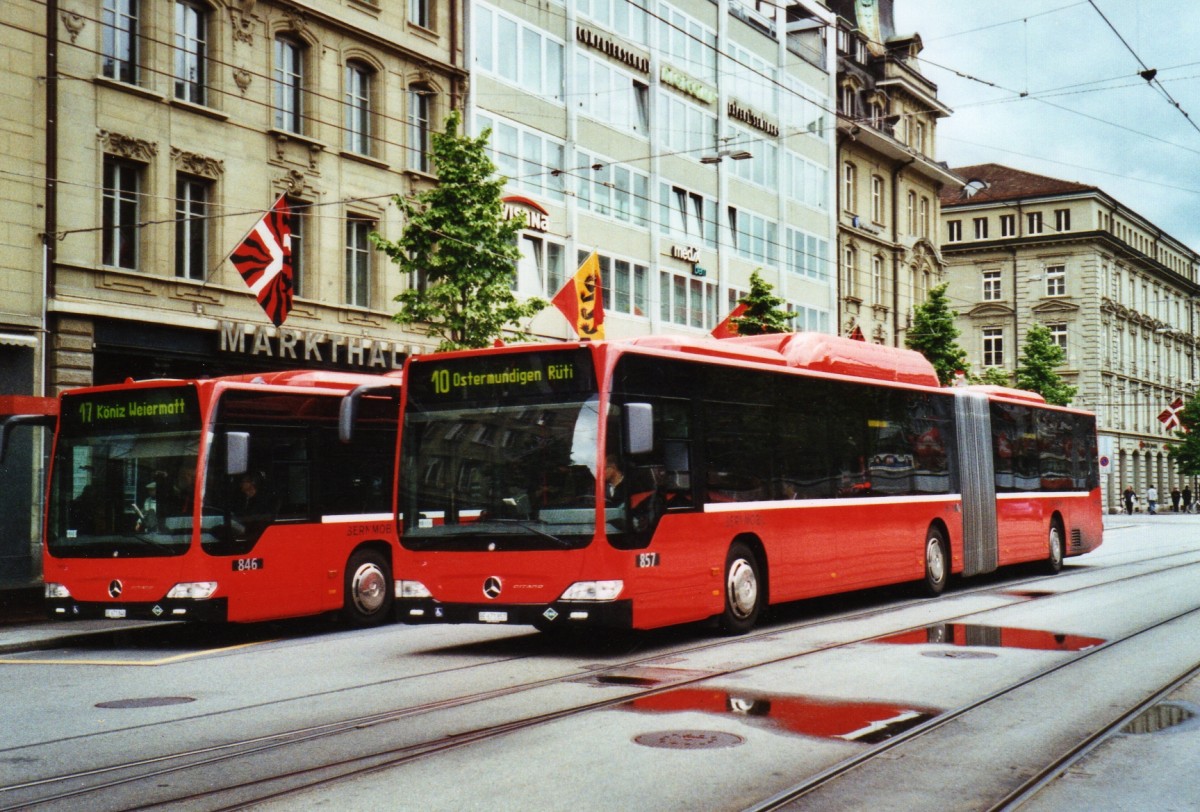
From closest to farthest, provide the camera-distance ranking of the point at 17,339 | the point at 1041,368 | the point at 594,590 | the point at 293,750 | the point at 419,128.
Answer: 1. the point at 293,750
2. the point at 594,590
3. the point at 17,339
4. the point at 419,128
5. the point at 1041,368

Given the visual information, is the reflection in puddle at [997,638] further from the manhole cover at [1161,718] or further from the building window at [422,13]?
the building window at [422,13]

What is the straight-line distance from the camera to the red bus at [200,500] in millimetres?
14125

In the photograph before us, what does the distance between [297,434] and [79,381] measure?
27.6 ft

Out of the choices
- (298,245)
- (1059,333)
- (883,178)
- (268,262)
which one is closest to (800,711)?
(268,262)

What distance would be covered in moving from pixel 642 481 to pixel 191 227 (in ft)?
→ 49.0

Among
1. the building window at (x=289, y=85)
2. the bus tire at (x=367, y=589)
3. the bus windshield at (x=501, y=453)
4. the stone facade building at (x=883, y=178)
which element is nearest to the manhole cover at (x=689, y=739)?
the bus windshield at (x=501, y=453)

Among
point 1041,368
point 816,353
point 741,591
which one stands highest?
point 1041,368

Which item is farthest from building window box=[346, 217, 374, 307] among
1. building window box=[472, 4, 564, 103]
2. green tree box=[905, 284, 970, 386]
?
green tree box=[905, 284, 970, 386]

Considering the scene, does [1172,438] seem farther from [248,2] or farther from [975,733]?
[975,733]

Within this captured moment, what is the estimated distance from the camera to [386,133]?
2902cm

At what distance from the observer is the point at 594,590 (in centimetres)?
1197

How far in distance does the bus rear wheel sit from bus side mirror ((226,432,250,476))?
49.5 ft

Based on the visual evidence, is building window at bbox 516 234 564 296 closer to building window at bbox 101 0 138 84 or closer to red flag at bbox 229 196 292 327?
red flag at bbox 229 196 292 327

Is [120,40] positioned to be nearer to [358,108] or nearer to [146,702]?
[358,108]
